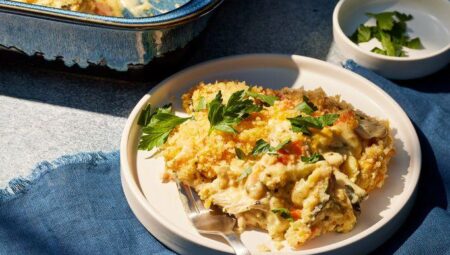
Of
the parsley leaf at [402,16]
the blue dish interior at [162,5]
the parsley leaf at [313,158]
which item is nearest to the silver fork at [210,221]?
the parsley leaf at [313,158]

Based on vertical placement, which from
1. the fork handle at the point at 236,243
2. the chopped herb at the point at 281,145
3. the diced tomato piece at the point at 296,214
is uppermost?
the chopped herb at the point at 281,145

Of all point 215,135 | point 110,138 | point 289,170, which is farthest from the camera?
point 110,138

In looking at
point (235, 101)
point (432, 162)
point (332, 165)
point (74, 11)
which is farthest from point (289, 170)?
point (74, 11)

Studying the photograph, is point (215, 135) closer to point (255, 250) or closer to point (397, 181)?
point (255, 250)

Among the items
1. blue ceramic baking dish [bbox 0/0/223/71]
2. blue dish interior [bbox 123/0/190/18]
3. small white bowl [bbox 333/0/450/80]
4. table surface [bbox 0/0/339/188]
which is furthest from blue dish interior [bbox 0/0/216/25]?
small white bowl [bbox 333/0/450/80]

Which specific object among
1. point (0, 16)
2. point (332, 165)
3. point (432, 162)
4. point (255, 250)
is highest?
point (0, 16)

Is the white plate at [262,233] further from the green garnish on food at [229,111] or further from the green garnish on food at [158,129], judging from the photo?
the green garnish on food at [229,111]

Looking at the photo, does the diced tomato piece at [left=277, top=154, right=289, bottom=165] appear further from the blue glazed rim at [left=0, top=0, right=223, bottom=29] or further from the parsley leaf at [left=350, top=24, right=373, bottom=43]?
the parsley leaf at [left=350, top=24, right=373, bottom=43]
